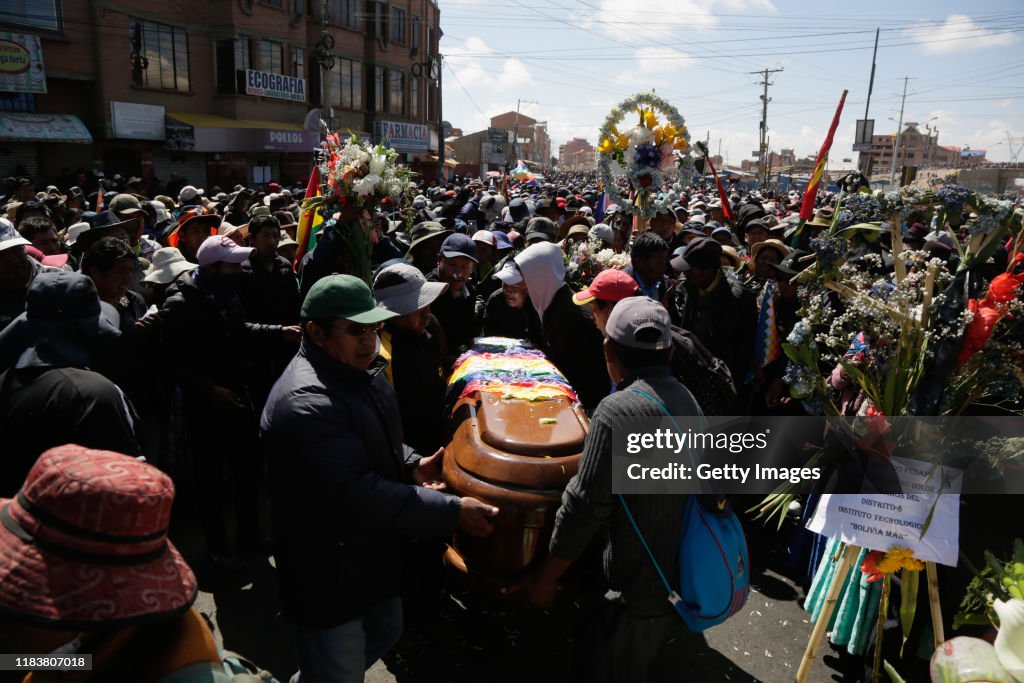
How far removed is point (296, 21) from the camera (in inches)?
1167

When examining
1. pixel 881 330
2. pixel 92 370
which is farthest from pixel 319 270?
pixel 881 330

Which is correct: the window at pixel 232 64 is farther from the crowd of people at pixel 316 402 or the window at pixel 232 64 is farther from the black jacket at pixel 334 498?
the black jacket at pixel 334 498

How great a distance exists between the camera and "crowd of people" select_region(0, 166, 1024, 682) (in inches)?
53.7

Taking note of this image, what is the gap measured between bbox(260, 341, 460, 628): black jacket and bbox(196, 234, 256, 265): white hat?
1.98 metres

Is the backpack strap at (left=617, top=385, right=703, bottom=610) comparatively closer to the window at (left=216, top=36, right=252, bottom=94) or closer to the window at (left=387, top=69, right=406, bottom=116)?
the window at (left=216, top=36, right=252, bottom=94)

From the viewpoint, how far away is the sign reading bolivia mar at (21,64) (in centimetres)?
1900

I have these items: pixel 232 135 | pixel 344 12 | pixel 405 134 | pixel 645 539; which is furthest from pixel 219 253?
pixel 405 134

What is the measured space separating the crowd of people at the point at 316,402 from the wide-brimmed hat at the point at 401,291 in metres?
0.01

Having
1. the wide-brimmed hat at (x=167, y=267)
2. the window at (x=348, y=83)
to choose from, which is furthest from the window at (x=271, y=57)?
the wide-brimmed hat at (x=167, y=267)

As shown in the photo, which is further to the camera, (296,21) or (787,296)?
(296,21)

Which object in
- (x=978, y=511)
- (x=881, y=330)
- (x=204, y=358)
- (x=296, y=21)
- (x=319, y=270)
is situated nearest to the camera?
(x=881, y=330)

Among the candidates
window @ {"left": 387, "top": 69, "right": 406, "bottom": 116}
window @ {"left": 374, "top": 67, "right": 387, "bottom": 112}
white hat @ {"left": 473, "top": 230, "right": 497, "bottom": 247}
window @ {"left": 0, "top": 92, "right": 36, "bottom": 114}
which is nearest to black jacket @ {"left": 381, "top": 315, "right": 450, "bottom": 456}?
white hat @ {"left": 473, "top": 230, "right": 497, "bottom": 247}

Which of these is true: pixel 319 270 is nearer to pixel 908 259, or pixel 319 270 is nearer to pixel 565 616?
pixel 565 616

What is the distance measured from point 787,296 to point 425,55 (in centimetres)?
4152
